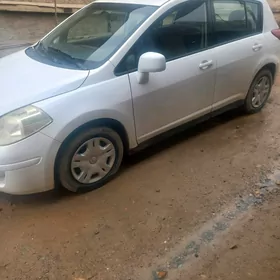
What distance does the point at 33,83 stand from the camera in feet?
9.44

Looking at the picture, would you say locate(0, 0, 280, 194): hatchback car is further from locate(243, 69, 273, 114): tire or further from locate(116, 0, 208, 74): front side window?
locate(243, 69, 273, 114): tire

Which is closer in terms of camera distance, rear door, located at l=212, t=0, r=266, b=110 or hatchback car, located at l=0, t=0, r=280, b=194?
hatchback car, located at l=0, t=0, r=280, b=194

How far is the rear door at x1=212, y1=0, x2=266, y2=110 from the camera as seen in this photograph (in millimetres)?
3755

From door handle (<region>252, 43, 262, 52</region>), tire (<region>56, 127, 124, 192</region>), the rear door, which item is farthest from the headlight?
door handle (<region>252, 43, 262, 52</region>)

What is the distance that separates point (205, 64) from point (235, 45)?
0.58 meters

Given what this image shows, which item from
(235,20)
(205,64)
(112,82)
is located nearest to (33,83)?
(112,82)

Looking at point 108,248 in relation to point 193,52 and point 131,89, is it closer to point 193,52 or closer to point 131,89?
point 131,89

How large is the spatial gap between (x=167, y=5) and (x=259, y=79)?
1.74 metres

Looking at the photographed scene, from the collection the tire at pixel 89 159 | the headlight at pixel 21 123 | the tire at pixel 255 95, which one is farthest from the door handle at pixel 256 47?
the headlight at pixel 21 123

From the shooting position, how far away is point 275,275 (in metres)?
2.29

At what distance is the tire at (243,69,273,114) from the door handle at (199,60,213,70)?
0.98 meters

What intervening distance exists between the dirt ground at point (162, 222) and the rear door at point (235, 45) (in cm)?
68

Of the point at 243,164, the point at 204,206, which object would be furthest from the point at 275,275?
the point at 243,164

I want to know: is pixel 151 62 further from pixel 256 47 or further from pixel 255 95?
pixel 255 95
